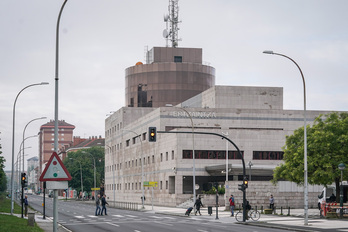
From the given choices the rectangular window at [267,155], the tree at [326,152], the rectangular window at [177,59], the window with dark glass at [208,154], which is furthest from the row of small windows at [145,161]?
the tree at [326,152]

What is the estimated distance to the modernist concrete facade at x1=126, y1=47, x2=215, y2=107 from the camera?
121 meters

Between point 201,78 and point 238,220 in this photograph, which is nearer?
point 238,220

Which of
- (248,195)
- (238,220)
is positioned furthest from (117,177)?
(238,220)

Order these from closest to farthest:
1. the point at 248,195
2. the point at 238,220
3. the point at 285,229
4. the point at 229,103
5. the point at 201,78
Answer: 1. the point at 285,229
2. the point at 238,220
3. the point at 248,195
4. the point at 229,103
5. the point at 201,78

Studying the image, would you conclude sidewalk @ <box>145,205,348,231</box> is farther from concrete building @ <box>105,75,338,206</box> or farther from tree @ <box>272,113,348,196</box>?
concrete building @ <box>105,75,338,206</box>

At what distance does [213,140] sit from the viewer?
76938 millimetres

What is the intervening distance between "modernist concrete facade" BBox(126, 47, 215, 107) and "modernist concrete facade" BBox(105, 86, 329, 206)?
21112 mm

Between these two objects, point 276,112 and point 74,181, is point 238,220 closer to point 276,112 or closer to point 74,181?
point 276,112

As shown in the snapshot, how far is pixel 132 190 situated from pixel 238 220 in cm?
6300

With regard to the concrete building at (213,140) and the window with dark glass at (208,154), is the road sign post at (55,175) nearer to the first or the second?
the concrete building at (213,140)

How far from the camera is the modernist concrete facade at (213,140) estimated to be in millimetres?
75875

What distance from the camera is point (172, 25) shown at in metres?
131

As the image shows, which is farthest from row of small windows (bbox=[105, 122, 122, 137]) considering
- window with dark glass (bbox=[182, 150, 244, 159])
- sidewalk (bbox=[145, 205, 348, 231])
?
Result: sidewalk (bbox=[145, 205, 348, 231])

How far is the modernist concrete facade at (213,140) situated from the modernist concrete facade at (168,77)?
21.1m
